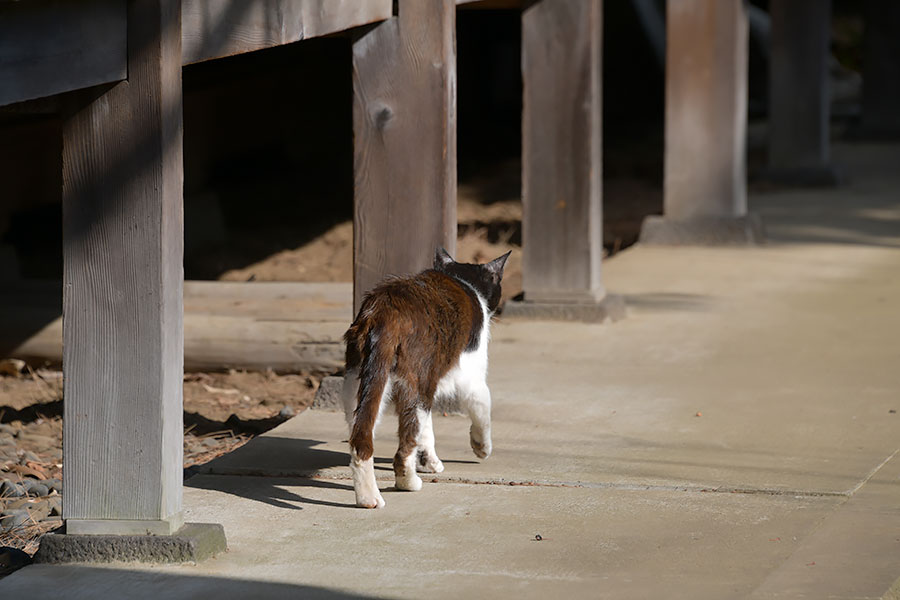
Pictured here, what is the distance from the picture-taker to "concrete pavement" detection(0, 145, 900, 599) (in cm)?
378

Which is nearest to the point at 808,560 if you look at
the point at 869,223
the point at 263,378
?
the point at 263,378

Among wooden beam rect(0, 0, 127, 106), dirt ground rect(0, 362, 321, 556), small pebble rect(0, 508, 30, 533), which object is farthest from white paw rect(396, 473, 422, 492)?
wooden beam rect(0, 0, 127, 106)

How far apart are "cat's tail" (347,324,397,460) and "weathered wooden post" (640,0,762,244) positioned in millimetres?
7285

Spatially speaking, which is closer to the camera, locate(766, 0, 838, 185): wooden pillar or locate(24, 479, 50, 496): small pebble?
locate(24, 479, 50, 496): small pebble

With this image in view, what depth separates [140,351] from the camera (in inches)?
151

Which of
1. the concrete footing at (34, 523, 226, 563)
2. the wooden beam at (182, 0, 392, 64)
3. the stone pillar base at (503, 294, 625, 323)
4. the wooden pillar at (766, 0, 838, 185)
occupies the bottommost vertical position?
the concrete footing at (34, 523, 226, 563)

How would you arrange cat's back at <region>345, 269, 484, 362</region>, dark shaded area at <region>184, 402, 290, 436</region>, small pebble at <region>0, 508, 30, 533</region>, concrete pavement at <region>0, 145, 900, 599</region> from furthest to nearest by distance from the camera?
dark shaded area at <region>184, 402, 290, 436</region>, small pebble at <region>0, 508, 30, 533</region>, cat's back at <region>345, 269, 484, 362</region>, concrete pavement at <region>0, 145, 900, 599</region>

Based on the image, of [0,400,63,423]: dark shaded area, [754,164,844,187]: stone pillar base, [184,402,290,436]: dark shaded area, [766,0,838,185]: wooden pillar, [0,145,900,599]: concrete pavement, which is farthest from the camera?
[754,164,844,187]: stone pillar base

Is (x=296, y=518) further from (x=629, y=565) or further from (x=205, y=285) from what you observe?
(x=205, y=285)

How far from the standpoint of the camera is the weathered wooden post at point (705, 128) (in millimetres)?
10984

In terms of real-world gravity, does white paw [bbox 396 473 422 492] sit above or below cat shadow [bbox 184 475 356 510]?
above

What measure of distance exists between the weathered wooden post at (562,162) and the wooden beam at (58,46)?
4739 mm

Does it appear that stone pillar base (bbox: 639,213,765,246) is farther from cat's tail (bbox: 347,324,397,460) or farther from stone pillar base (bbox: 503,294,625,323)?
cat's tail (bbox: 347,324,397,460)

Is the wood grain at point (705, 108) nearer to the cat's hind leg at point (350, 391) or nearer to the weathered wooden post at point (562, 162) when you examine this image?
the weathered wooden post at point (562, 162)
